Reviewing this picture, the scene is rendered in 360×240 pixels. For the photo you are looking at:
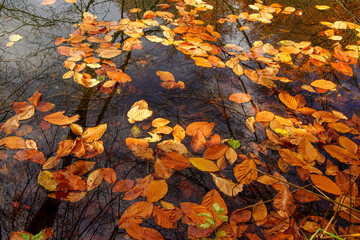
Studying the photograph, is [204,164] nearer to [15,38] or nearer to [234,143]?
[234,143]

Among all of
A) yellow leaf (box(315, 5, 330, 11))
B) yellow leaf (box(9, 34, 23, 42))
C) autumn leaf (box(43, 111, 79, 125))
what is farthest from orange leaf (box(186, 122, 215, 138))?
yellow leaf (box(315, 5, 330, 11))

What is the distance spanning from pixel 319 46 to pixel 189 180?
231cm

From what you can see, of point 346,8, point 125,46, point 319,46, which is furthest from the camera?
point 346,8

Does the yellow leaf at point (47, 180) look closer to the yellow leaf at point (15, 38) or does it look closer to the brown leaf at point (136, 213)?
the brown leaf at point (136, 213)

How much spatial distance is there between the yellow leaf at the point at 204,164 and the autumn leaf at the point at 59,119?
85cm

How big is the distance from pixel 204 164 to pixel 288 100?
3.24 feet

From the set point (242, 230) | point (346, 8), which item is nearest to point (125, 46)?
point (242, 230)

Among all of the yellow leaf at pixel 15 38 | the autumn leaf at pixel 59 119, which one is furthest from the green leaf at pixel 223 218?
the yellow leaf at pixel 15 38

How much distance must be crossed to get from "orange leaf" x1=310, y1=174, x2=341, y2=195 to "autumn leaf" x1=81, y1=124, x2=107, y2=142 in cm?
134

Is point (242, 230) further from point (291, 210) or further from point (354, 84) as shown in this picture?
point (354, 84)

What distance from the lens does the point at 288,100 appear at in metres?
1.78

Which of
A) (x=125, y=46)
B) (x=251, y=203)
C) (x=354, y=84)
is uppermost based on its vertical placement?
(x=125, y=46)

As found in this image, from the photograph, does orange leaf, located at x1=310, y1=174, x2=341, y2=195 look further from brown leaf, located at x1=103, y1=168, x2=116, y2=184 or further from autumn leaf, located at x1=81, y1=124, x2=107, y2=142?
autumn leaf, located at x1=81, y1=124, x2=107, y2=142

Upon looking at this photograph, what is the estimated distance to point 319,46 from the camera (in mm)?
2477
